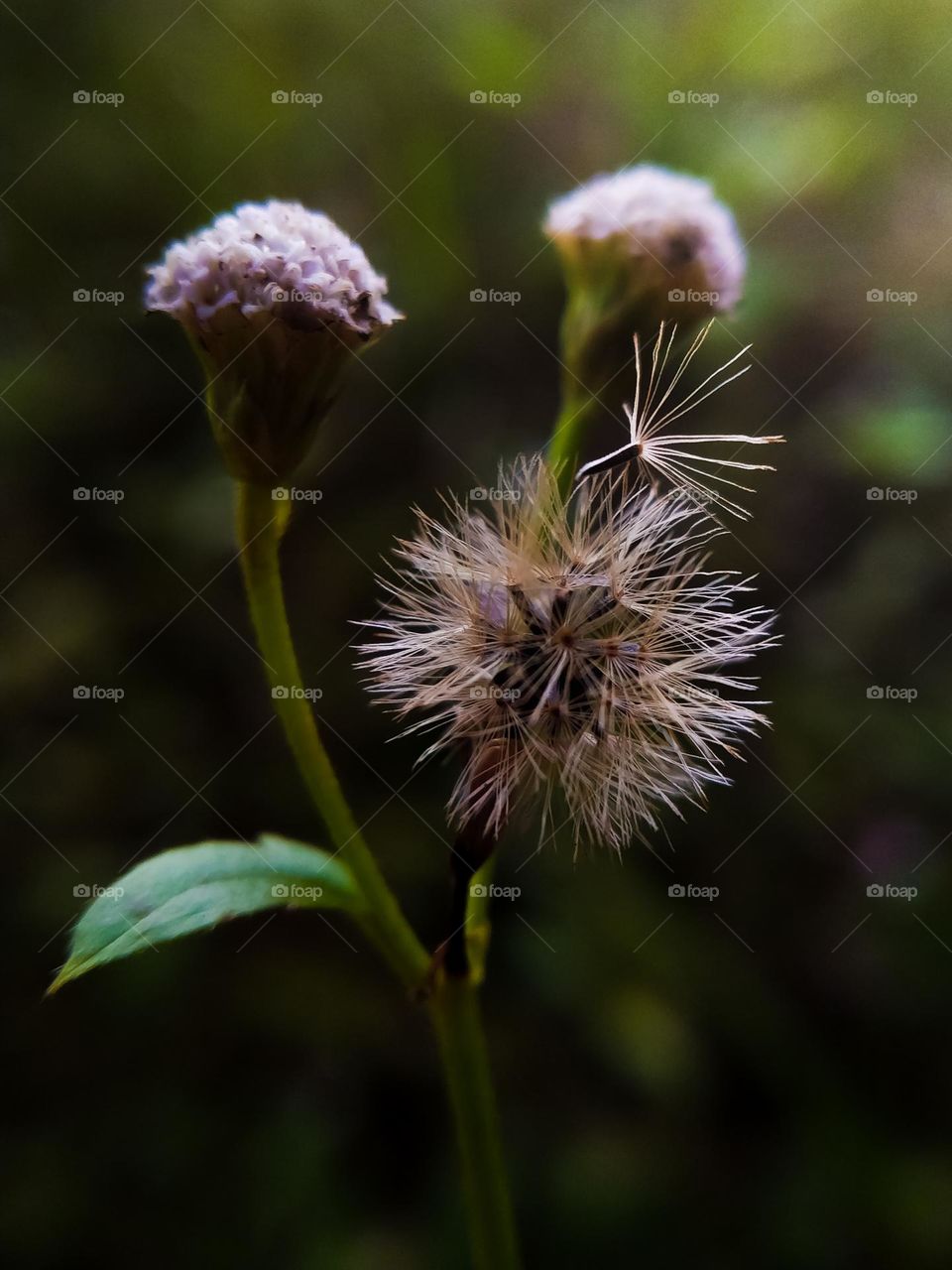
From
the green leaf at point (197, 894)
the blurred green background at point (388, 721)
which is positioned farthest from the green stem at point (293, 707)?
the blurred green background at point (388, 721)

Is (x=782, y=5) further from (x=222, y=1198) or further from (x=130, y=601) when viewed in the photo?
(x=222, y=1198)

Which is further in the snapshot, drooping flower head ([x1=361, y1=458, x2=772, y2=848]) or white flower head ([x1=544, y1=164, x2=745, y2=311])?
white flower head ([x1=544, y1=164, x2=745, y2=311])

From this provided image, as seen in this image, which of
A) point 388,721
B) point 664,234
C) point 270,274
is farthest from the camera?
point 388,721

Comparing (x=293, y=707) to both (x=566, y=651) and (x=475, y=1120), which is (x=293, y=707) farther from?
(x=475, y=1120)

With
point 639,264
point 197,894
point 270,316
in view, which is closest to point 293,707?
point 197,894

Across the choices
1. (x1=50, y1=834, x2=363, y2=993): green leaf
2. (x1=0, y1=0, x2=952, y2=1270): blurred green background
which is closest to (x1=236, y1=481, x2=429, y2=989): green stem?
(x1=50, y1=834, x2=363, y2=993): green leaf

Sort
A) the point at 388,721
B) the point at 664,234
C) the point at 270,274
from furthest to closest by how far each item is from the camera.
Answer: the point at 388,721
the point at 664,234
the point at 270,274

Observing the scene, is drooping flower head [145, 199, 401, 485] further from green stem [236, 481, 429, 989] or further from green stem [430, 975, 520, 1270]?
green stem [430, 975, 520, 1270]

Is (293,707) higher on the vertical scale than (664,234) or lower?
lower
